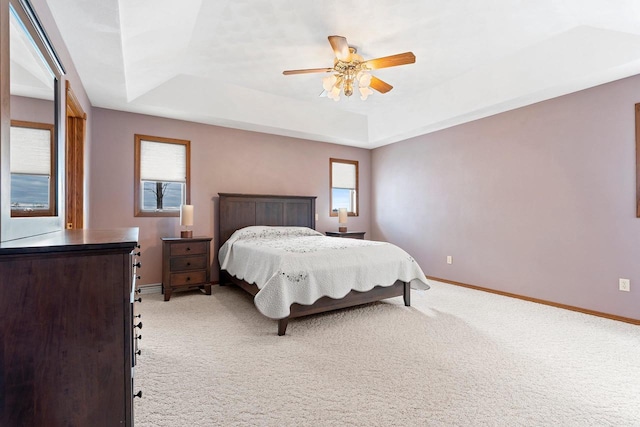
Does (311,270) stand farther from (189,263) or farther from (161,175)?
(161,175)

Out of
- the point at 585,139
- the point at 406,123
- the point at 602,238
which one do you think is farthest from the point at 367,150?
the point at 602,238

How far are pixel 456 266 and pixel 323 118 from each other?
3188 millimetres

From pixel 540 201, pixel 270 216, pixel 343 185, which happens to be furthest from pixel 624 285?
pixel 270 216

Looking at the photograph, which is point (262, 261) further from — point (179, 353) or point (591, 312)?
point (591, 312)

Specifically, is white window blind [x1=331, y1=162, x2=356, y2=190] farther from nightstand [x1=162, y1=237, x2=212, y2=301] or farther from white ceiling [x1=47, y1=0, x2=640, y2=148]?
nightstand [x1=162, y1=237, x2=212, y2=301]

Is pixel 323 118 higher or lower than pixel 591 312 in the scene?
higher

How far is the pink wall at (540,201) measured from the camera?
10.6ft

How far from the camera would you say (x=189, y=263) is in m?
4.08

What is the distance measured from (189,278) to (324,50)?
127 inches

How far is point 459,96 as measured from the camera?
418 cm

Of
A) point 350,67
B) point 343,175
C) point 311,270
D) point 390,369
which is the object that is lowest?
point 390,369

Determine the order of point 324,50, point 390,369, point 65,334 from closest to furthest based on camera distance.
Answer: point 65,334 → point 390,369 → point 324,50

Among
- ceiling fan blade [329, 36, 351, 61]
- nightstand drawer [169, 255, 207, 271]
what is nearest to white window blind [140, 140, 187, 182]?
nightstand drawer [169, 255, 207, 271]

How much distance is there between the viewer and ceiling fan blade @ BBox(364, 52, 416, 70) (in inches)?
107
